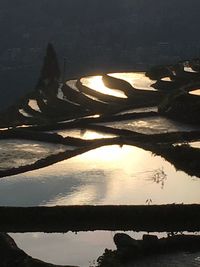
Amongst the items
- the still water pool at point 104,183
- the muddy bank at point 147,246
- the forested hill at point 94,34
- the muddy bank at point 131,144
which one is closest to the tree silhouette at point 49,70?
the muddy bank at point 131,144

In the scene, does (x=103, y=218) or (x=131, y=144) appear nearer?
(x=103, y=218)

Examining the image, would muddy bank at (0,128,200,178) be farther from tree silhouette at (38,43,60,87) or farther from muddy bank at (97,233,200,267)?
tree silhouette at (38,43,60,87)

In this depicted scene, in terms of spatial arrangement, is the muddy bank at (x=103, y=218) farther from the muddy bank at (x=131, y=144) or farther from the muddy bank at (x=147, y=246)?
the muddy bank at (x=131, y=144)

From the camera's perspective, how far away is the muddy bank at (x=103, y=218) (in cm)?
1115

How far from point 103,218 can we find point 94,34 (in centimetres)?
13259

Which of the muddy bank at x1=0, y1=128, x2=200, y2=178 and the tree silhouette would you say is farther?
the tree silhouette

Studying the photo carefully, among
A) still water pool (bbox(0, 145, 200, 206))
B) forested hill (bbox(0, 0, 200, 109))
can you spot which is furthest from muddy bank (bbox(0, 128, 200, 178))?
forested hill (bbox(0, 0, 200, 109))

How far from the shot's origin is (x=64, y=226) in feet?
37.8

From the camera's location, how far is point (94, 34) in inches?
5556

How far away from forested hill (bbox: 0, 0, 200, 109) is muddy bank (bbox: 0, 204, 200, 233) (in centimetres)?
8194

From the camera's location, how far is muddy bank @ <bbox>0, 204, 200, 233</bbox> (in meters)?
11.1

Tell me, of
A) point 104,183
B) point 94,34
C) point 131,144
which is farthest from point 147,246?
point 94,34

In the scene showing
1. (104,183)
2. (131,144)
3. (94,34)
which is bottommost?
(94,34)

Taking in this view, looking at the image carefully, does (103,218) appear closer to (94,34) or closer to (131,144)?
(131,144)
